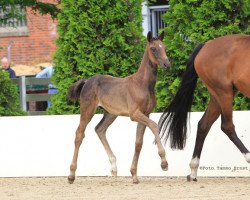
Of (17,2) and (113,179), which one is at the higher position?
(17,2)

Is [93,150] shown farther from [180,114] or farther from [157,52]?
[157,52]

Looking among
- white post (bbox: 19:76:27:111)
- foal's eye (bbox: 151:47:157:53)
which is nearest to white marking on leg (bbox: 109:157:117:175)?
foal's eye (bbox: 151:47:157:53)

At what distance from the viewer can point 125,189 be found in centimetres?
1043

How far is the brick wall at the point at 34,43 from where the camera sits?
27688 mm

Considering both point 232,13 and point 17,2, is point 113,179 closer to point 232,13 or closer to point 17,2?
point 232,13

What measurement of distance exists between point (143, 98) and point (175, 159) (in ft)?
4.95

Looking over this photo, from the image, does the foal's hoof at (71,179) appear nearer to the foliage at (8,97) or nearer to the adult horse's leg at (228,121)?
the adult horse's leg at (228,121)

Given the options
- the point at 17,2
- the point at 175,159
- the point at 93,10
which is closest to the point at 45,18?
the point at 17,2

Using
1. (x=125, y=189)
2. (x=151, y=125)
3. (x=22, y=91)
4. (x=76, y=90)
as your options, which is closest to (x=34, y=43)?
(x=22, y=91)

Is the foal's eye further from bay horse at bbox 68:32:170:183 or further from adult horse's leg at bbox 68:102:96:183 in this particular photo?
adult horse's leg at bbox 68:102:96:183

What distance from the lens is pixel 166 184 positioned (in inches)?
431

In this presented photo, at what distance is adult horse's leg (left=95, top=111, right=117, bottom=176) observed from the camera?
11383mm

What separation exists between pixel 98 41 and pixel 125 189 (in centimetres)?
417

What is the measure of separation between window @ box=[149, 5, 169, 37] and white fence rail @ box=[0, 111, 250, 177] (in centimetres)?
717
